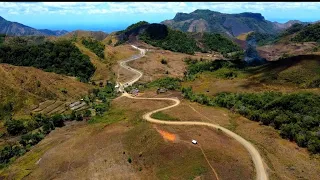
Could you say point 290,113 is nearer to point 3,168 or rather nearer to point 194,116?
point 194,116

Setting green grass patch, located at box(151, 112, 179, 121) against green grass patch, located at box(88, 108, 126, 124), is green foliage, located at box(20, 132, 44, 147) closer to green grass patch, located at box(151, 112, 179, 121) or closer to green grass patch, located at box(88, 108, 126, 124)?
green grass patch, located at box(88, 108, 126, 124)

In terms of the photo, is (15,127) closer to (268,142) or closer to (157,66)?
(268,142)

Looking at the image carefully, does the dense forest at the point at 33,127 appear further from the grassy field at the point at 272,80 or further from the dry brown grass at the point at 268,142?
the grassy field at the point at 272,80

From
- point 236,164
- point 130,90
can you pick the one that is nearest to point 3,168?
point 236,164

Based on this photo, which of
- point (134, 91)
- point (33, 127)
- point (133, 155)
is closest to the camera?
Answer: point (133, 155)

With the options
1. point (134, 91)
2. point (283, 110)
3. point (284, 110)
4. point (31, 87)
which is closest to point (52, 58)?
point (31, 87)

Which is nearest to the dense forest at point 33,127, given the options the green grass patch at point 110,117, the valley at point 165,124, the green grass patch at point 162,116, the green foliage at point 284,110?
the valley at point 165,124
